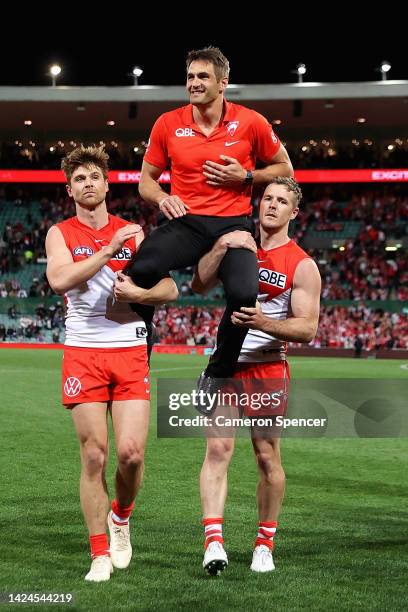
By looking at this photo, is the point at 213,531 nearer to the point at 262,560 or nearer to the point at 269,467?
the point at 262,560

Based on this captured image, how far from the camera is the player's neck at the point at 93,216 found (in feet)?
19.1

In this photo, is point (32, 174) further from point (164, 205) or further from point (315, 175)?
point (164, 205)

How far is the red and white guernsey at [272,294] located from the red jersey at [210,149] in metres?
0.35

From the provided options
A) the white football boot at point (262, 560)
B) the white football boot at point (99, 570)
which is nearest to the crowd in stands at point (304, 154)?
the white football boot at point (262, 560)

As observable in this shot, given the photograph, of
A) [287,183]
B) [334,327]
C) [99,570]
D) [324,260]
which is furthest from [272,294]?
[324,260]

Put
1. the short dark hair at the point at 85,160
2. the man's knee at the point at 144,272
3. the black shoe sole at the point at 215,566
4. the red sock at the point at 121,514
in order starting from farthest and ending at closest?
the red sock at the point at 121,514 < the short dark hair at the point at 85,160 < the man's knee at the point at 144,272 < the black shoe sole at the point at 215,566

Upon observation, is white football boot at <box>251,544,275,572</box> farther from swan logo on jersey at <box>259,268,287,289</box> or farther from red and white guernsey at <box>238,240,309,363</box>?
swan logo on jersey at <box>259,268,287,289</box>

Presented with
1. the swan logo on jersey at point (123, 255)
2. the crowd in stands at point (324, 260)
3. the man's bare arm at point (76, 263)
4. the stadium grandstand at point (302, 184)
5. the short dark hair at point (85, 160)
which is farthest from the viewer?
the stadium grandstand at point (302, 184)

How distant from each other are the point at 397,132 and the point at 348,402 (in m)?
30.5

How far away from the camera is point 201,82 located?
565 cm

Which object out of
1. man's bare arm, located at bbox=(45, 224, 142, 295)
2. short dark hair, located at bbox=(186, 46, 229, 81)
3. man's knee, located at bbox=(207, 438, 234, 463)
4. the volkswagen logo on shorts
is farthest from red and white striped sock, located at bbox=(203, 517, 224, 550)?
short dark hair, located at bbox=(186, 46, 229, 81)

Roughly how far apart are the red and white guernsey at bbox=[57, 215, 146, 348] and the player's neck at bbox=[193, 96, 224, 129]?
87 cm

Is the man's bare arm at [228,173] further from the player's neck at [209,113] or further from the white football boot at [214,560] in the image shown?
the white football boot at [214,560]

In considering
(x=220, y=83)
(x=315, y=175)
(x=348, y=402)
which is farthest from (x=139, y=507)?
(x=315, y=175)
